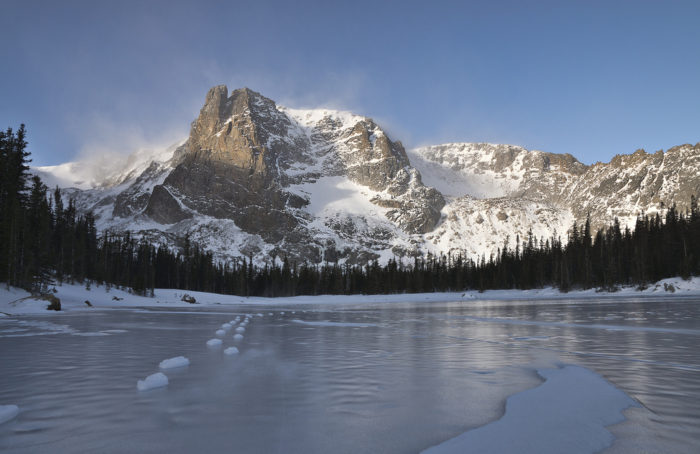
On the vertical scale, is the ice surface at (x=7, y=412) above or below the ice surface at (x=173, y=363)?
above

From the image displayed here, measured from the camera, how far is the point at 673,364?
6.96m

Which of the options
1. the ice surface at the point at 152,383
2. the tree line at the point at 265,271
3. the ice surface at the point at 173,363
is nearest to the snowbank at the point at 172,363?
the ice surface at the point at 173,363

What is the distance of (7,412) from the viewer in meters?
4.03

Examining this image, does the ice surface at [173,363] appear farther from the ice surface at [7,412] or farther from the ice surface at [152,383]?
the ice surface at [7,412]

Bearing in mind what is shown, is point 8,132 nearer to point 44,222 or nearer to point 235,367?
point 44,222

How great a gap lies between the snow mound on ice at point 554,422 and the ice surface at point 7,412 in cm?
375

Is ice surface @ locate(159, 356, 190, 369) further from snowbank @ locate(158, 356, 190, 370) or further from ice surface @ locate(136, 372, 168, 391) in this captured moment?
ice surface @ locate(136, 372, 168, 391)

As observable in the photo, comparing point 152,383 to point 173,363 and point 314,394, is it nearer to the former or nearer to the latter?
point 173,363

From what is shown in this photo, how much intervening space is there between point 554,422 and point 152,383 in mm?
4648

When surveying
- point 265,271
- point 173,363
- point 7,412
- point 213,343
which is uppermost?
point 265,271

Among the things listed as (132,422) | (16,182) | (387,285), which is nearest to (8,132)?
(16,182)

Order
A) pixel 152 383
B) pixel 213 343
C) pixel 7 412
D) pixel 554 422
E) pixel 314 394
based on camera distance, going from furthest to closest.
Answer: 1. pixel 213 343
2. pixel 152 383
3. pixel 314 394
4. pixel 7 412
5. pixel 554 422

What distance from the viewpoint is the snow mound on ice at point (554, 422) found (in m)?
3.17

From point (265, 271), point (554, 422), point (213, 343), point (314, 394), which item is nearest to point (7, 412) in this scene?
point (314, 394)
